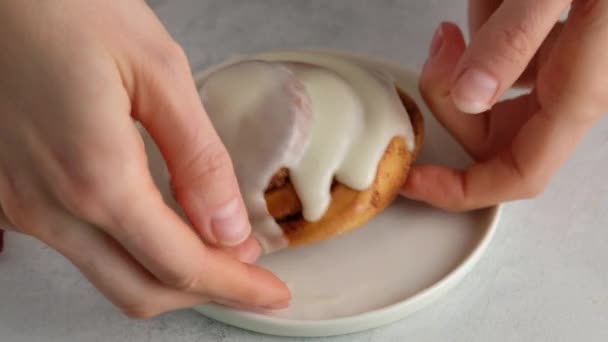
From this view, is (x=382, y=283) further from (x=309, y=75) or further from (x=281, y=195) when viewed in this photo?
(x=309, y=75)

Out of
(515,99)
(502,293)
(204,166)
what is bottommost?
(502,293)

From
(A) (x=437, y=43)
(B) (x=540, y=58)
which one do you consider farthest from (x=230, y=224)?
(B) (x=540, y=58)

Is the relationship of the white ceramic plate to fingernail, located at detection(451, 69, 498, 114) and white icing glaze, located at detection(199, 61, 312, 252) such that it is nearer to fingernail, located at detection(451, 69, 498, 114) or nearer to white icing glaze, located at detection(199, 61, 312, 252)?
white icing glaze, located at detection(199, 61, 312, 252)

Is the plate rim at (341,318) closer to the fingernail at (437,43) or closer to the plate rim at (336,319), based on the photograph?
the plate rim at (336,319)

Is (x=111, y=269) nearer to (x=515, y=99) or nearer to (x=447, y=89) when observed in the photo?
(x=447, y=89)

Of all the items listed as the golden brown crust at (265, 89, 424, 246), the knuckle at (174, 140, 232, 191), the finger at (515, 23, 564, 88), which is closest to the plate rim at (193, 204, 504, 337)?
the golden brown crust at (265, 89, 424, 246)

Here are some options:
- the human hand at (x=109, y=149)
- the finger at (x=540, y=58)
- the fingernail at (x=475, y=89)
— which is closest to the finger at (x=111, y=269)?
the human hand at (x=109, y=149)
